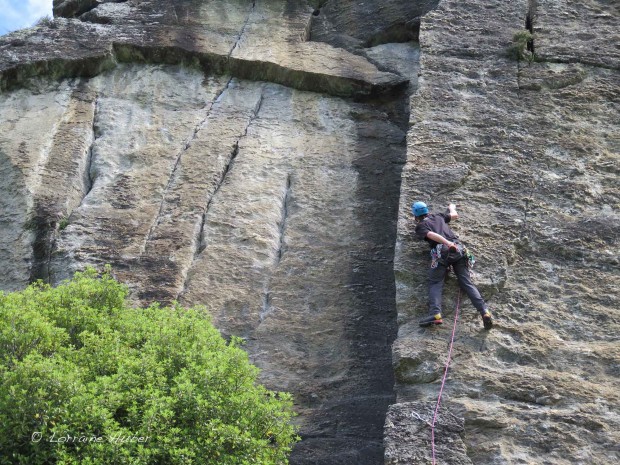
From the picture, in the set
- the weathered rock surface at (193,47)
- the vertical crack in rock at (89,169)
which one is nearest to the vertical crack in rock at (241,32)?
the weathered rock surface at (193,47)

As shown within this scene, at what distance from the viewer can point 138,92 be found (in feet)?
48.6

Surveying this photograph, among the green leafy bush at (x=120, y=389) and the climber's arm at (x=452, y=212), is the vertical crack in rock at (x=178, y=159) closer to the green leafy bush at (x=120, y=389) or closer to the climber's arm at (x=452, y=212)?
the green leafy bush at (x=120, y=389)

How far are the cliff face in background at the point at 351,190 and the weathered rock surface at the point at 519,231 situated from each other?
2 cm

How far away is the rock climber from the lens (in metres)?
10.1

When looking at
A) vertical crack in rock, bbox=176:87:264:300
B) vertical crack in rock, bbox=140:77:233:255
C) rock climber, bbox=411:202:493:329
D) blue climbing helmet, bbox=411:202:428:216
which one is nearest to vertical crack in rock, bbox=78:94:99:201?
vertical crack in rock, bbox=140:77:233:255

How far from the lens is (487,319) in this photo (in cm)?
1002

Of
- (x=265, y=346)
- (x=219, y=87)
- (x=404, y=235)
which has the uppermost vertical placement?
(x=219, y=87)

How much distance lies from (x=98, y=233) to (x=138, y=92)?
322cm

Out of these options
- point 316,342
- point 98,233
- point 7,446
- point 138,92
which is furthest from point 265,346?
point 138,92

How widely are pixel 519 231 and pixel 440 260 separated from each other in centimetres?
121

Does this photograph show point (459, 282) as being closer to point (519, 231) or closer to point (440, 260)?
point (440, 260)

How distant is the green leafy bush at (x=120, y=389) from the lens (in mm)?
8219

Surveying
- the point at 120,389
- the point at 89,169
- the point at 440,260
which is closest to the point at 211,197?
the point at 89,169

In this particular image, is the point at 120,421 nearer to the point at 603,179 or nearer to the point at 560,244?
the point at 560,244
